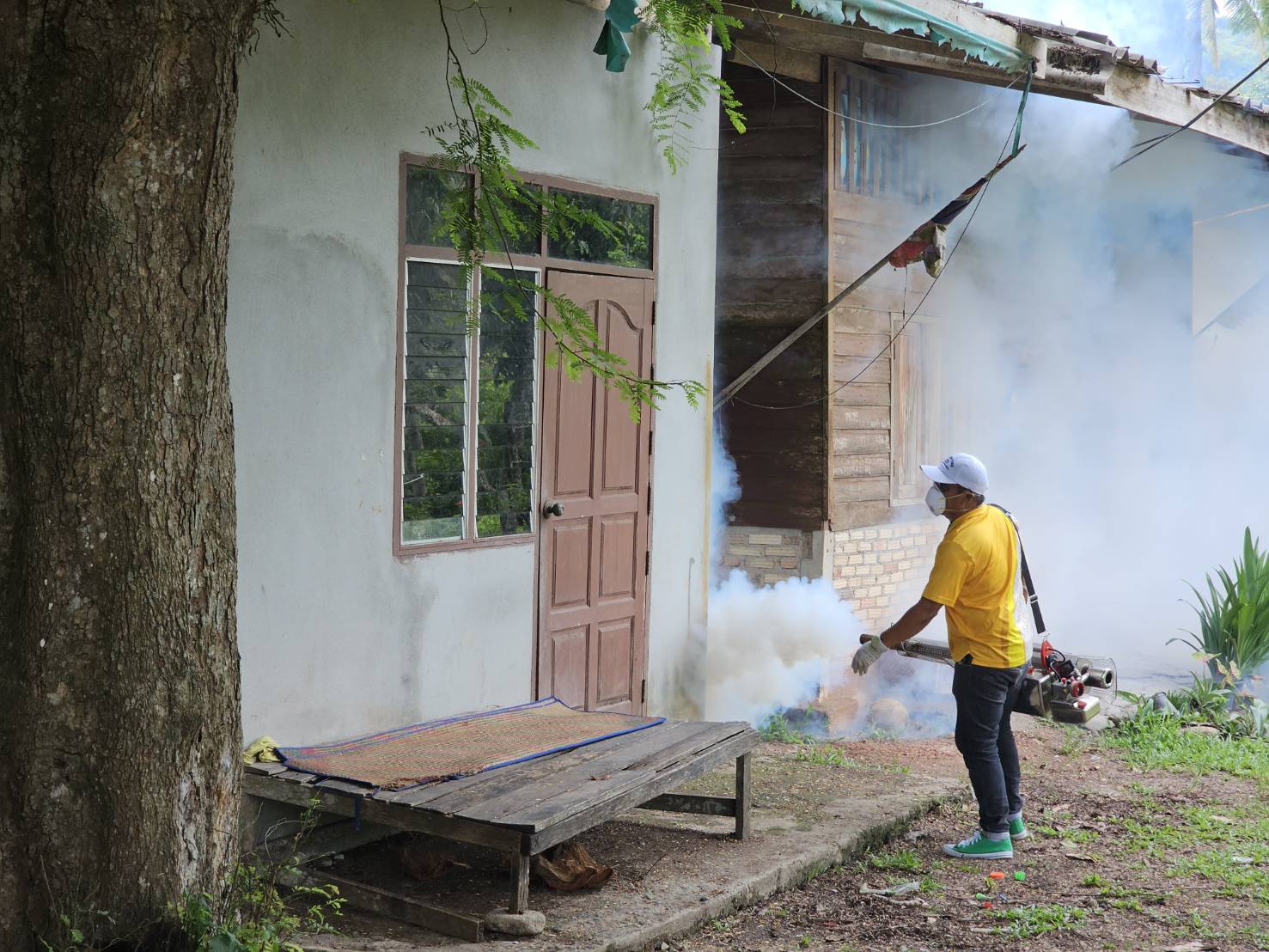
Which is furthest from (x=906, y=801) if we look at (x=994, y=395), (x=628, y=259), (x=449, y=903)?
(x=994, y=395)

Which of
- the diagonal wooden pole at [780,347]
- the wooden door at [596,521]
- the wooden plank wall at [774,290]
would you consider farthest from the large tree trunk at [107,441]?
the wooden plank wall at [774,290]

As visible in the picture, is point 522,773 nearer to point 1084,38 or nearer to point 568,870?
point 568,870

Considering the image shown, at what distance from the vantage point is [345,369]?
5.96 meters

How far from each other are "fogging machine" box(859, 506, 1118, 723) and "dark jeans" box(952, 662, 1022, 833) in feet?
0.48

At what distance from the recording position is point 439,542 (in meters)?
6.46

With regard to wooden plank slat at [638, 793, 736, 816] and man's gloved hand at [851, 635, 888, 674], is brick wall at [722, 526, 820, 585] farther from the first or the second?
wooden plank slat at [638, 793, 736, 816]

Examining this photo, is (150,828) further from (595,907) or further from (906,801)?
(906,801)

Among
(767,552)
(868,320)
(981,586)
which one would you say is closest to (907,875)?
(981,586)

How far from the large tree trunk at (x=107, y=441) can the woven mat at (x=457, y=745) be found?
132cm

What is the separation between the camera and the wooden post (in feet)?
20.5

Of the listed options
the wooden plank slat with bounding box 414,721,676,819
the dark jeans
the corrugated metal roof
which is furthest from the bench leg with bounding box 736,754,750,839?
the corrugated metal roof

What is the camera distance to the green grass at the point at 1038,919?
17.6 feet

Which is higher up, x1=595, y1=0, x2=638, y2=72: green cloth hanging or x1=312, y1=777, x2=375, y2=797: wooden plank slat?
x1=595, y1=0, x2=638, y2=72: green cloth hanging

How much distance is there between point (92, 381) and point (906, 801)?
490cm
